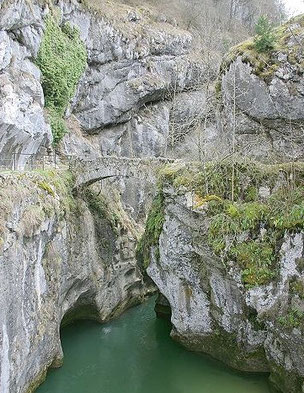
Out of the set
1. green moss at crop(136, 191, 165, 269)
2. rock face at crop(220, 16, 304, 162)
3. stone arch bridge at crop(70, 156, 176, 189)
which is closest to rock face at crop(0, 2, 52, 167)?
stone arch bridge at crop(70, 156, 176, 189)

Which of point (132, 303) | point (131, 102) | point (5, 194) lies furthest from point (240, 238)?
point (131, 102)

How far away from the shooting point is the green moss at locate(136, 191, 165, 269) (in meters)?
13.9

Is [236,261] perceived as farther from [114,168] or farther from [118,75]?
[118,75]

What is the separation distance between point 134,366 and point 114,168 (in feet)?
24.5

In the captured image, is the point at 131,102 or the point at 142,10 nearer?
the point at 131,102

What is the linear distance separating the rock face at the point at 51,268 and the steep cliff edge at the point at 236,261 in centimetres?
304

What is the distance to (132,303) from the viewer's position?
1942 cm

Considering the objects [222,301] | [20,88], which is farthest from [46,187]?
[222,301]

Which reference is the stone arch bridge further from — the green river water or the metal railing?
the green river water

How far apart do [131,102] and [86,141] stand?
4.32 meters

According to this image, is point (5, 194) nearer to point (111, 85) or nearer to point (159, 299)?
point (159, 299)

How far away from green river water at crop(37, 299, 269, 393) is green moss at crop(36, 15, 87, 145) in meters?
10.5

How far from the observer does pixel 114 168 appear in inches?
602

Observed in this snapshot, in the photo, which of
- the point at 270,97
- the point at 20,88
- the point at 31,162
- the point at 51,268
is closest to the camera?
the point at 51,268
